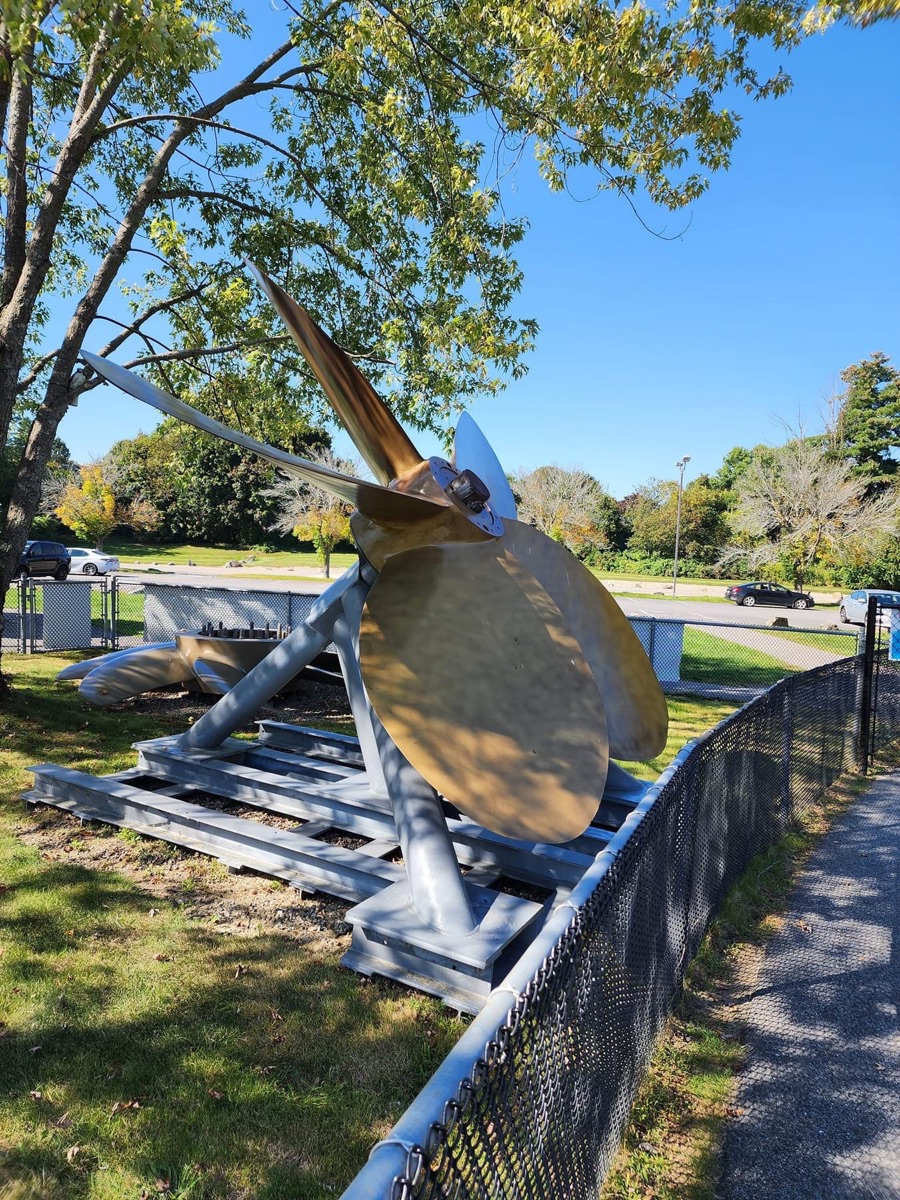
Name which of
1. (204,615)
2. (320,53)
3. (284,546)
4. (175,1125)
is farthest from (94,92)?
(284,546)

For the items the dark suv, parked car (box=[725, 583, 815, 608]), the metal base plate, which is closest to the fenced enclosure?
the metal base plate

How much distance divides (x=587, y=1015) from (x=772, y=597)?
33007 millimetres

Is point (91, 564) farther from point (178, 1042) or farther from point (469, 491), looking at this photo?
point (178, 1042)

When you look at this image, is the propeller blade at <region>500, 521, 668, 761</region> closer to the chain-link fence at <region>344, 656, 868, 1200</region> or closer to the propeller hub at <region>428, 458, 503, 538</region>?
the propeller hub at <region>428, 458, 503, 538</region>

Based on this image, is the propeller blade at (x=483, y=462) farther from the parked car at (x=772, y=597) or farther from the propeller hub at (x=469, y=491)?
the parked car at (x=772, y=597)

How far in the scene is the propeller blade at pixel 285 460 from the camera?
2.79 meters

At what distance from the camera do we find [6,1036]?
9.87 feet

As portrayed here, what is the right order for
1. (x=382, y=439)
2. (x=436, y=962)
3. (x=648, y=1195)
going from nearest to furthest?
(x=648, y=1195), (x=436, y=962), (x=382, y=439)

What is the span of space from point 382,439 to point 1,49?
3762mm

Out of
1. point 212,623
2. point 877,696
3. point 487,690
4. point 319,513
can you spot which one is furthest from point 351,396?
point 319,513

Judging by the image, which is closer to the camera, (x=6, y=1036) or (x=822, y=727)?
(x=6, y=1036)

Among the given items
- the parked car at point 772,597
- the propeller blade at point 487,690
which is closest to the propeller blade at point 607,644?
the propeller blade at point 487,690

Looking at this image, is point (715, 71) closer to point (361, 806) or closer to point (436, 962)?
point (361, 806)

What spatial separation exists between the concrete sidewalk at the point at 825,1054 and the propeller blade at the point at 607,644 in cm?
141
